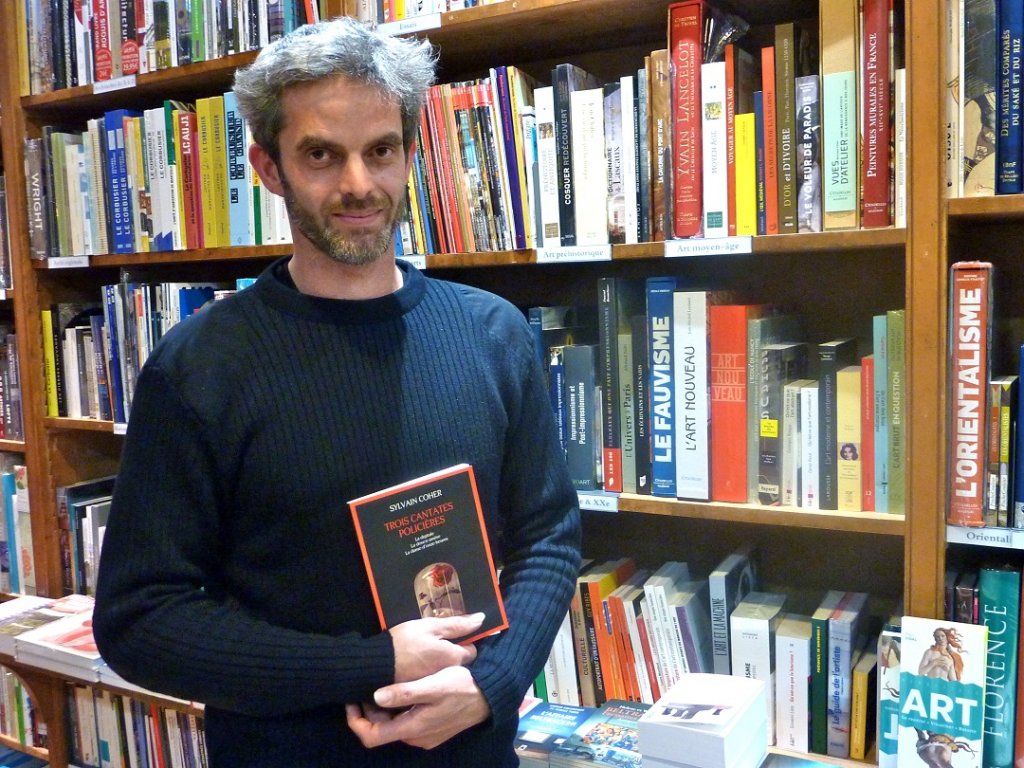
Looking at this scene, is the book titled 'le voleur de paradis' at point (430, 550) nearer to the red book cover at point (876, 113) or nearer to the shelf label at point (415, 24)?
the red book cover at point (876, 113)

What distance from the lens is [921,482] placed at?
48.5 inches

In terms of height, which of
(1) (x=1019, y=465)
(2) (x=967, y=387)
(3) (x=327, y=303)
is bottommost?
(1) (x=1019, y=465)

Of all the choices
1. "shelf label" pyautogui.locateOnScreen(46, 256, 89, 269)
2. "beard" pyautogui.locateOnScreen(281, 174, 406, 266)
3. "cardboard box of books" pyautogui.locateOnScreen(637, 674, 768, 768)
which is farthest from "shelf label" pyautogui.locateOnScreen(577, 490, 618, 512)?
"shelf label" pyautogui.locateOnScreen(46, 256, 89, 269)

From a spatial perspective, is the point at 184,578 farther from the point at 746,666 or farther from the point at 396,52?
the point at 746,666

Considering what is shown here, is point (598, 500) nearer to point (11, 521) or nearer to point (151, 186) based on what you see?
point (151, 186)

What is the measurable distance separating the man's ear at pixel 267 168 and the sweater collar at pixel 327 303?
98 mm

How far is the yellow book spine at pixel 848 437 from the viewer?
1.31 metres

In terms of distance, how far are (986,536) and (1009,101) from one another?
59 cm

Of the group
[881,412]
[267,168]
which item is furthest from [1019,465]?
[267,168]

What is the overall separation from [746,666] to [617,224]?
0.74 meters

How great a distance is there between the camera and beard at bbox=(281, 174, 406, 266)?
1001 millimetres

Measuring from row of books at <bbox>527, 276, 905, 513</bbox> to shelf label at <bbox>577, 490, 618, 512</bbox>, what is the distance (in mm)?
20

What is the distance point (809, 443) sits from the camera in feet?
4.41

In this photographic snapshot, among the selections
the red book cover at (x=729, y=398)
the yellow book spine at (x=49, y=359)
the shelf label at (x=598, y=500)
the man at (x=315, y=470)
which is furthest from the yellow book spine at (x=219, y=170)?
the red book cover at (x=729, y=398)
